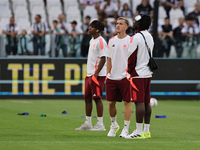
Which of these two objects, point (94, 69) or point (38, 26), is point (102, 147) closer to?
point (94, 69)

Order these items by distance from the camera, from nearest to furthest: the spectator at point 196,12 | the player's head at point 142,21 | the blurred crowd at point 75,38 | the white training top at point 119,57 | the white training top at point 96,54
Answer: the player's head at point 142,21, the white training top at point 119,57, the white training top at point 96,54, the blurred crowd at point 75,38, the spectator at point 196,12

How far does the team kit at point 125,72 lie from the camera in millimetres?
9773

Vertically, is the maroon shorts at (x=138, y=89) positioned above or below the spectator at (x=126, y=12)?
below

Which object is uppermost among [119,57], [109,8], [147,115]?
[109,8]

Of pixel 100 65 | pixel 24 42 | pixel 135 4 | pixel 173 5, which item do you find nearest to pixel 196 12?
pixel 173 5

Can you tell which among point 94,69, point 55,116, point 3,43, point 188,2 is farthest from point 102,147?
point 188,2

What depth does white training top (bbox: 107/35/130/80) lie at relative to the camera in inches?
404

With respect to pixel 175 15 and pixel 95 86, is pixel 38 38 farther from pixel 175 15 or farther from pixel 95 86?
pixel 95 86

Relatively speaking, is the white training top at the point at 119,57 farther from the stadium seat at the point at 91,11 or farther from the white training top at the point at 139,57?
the stadium seat at the point at 91,11

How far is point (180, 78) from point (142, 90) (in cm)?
1445

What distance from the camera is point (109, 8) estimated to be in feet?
86.7

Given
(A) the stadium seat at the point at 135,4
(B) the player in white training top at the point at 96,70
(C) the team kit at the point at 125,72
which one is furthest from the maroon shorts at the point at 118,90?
(A) the stadium seat at the point at 135,4

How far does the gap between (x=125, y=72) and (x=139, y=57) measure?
0.65 metres

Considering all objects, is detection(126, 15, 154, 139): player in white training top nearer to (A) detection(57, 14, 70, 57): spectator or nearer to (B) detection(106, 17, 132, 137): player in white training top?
(B) detection(106, 17, 132, 137): player in white training top
